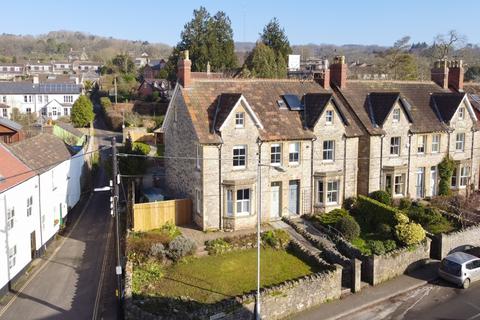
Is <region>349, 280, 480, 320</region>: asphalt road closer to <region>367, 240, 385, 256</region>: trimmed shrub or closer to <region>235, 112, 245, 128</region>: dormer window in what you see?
<region>367, 240, 385, 256</region>: trimmed shrub

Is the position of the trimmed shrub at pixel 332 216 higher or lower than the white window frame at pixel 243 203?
lower

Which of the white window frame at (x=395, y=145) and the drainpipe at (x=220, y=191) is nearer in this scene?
the drainpipe at (x=220, y=191)

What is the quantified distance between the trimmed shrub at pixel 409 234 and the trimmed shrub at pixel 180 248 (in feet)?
42.1

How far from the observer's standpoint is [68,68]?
156 m

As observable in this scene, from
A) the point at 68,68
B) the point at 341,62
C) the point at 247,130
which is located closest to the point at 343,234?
the point at 247,130

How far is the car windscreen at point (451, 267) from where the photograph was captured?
86.8 feet

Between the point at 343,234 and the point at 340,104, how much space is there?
1066 centimetres

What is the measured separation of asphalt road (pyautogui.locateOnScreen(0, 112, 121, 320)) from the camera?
22891 mm

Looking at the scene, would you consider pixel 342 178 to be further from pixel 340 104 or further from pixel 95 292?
pixel 95 292

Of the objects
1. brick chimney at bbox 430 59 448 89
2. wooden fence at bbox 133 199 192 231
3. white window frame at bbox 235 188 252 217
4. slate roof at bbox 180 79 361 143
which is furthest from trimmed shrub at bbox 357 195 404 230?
brick chimney at bbox 430 59 448 89

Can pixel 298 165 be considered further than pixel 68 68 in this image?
No

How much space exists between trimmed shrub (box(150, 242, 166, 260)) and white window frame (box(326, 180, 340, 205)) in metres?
13.4

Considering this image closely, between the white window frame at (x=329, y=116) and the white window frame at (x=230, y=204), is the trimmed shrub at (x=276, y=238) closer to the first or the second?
the white window frame at (x=230, y=204)

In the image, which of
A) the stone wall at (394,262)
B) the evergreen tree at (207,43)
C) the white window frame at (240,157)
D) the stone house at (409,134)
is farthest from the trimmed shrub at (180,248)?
the evergreen tree at (207,43)
